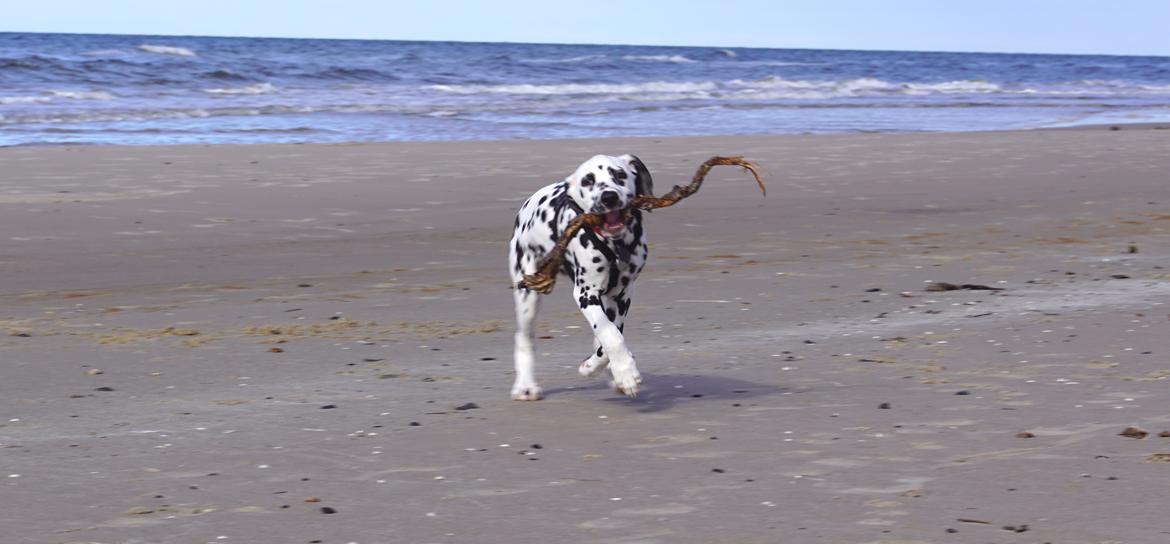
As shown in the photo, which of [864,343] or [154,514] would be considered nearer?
[154,514]

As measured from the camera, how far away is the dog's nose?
5.59 meters

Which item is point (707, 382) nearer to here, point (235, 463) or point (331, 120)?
point (235, 463)

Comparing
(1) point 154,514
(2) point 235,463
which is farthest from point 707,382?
(1) point 154,514

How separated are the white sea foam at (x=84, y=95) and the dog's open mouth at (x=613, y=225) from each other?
2662 centimetres

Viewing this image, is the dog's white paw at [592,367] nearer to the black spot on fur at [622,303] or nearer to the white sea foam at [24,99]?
the black spot on fur at [622,303]

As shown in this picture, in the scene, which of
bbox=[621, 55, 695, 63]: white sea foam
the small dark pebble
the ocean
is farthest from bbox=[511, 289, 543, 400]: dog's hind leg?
bbox=[621, 55, 695, 63]: white sea foam

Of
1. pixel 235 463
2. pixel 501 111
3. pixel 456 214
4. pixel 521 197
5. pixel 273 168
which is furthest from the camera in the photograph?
pixel 501 111

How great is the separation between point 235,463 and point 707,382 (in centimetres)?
217

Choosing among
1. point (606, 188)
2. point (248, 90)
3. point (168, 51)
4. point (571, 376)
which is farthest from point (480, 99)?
point (606, 188)

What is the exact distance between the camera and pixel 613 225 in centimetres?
569

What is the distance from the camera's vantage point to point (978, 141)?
20.4 meters

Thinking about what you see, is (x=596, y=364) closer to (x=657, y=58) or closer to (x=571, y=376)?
(x=571, y=376)

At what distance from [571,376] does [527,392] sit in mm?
615

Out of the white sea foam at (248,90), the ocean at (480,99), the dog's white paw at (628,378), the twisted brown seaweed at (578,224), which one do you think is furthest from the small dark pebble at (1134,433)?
the white sea foam at (248,90)
